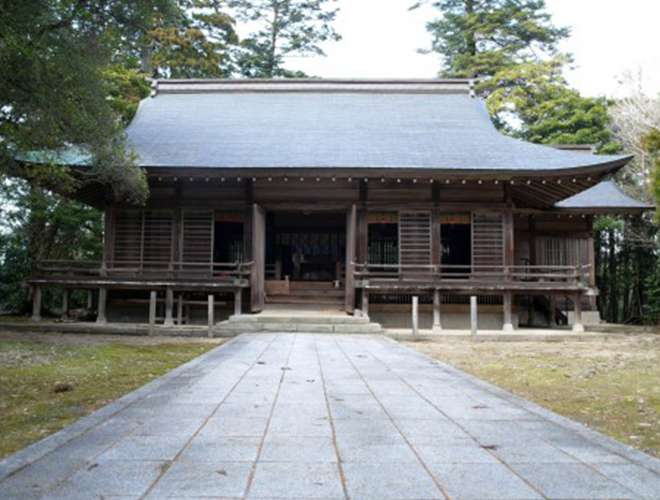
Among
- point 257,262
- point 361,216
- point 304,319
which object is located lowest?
point 304,319

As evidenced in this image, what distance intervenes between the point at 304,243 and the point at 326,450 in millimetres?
16769

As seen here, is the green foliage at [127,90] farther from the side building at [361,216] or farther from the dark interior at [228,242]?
the dark interior at [228,242]

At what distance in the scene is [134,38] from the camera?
7746 mm

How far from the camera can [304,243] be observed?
19766 millimetres

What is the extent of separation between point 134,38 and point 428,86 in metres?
13.7

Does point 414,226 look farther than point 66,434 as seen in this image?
Yes

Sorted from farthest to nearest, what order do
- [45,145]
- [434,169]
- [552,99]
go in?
[552,99], [434,169], [45,145]

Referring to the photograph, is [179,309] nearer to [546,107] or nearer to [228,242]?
[228,242]

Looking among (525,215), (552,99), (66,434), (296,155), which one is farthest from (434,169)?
(552,99)

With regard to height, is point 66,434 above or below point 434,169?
below

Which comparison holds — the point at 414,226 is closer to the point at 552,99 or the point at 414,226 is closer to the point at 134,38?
the point at 134,38

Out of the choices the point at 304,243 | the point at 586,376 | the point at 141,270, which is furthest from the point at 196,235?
the point at 586,376

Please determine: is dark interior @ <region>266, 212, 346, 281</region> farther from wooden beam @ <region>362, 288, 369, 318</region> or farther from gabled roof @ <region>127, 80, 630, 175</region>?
wooden beam @ <region>362, 288, 369, 318</region>

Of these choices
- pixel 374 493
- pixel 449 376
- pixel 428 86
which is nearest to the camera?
pixel 374 493
